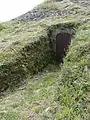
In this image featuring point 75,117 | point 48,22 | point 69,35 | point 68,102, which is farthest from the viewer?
point 48,22

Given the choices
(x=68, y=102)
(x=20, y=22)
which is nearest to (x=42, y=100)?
(x=68, y=102)

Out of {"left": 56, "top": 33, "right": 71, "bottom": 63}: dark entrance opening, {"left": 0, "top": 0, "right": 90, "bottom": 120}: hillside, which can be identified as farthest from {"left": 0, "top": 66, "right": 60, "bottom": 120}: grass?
{"left": 56, "top": 33, "right": 71, "bottom": 63}: dark entrance opening

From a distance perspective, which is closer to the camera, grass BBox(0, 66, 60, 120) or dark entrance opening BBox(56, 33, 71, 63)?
grass BBox(0, 66, 60, 120)

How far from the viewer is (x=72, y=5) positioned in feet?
63.0

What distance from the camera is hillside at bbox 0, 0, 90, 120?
797cm

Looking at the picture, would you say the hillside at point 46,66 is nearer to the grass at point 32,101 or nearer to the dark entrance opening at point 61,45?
the grass at point 32,101

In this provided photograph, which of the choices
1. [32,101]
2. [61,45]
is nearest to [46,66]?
[61,45]

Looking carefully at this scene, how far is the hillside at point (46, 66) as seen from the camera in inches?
314

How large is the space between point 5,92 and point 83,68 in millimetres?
4070

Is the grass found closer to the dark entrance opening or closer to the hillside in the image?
the hillside

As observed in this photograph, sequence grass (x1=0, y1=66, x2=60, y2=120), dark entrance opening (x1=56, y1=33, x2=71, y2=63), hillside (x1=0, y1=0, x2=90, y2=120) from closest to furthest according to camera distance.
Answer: hillside (x1=0, y1=0, x2=90, y2=120) → grass (x1=0, y1=66, x2=60, y2=120) → dark entrance opening (x1=56, y1=33, x2=71, y2=63)

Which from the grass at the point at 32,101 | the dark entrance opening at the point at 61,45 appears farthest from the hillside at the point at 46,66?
the dark entrance opening at the point at 61,45

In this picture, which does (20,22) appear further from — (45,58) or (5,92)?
(5,92)

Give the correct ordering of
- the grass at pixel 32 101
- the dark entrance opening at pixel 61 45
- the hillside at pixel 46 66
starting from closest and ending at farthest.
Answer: the hillside at pixel 46 66
the grass at pixel 32 101
the dark entrance opening at pixel 61 45
